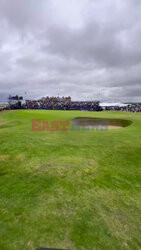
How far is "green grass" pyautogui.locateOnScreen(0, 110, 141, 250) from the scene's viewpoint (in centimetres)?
321

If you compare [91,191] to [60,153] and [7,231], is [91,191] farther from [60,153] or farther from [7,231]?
[60,153]

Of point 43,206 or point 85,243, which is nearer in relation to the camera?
point 85,243

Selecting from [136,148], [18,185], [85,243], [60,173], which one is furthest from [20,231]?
[136,148]

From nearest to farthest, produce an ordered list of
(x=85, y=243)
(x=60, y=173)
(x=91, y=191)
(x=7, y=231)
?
(x=85, y=243)
(x=7, y=231)
(x=91, y=191)
(x=60, y=173)

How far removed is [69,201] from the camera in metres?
4.40

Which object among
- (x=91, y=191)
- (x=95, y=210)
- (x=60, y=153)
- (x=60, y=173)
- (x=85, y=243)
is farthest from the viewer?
(x=60, y=153)

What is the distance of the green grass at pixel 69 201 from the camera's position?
10.5ft

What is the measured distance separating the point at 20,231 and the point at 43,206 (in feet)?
3.04

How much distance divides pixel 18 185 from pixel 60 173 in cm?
180

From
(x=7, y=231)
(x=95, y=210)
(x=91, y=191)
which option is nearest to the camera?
(x=7, y=231)

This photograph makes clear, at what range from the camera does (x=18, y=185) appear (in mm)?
5172

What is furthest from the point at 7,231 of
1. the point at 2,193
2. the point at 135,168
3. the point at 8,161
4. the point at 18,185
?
the point at 135,168

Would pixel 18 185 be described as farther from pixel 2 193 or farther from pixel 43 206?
pixel 43 206

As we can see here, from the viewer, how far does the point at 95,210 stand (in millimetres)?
4129
